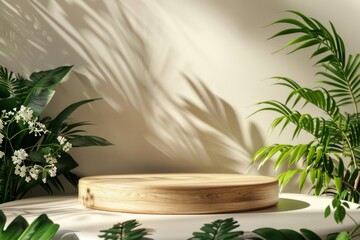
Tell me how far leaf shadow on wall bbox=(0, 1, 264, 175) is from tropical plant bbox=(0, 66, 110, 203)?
16cm

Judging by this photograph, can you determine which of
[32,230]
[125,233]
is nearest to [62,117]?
[32,230]

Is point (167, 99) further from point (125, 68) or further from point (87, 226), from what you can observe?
point (87, 226)

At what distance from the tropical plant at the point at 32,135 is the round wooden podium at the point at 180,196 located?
0.38 meters

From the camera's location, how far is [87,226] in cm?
163

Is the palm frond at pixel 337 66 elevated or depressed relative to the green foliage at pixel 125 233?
elevated

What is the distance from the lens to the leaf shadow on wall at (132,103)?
8.31 ft

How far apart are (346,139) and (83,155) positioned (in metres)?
1.17

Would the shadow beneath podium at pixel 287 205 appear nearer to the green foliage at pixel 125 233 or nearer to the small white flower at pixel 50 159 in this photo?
the green foliage at pixel 125 233

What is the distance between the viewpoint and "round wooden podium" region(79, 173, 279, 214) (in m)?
1.77

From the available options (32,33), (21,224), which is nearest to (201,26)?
(32,33)

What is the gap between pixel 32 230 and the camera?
1.45m

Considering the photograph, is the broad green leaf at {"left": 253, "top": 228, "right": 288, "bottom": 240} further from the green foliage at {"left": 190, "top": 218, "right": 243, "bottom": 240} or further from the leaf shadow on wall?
the leaf shadow on wall

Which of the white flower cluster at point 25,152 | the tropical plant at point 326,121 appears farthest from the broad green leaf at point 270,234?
the white flower cluster at point 25,152

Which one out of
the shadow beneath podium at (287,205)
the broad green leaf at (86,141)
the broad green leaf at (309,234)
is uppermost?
the broad green leaf at (86,141)
